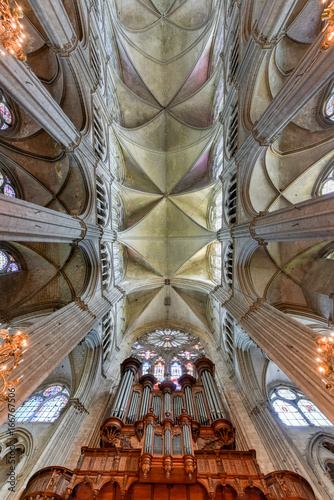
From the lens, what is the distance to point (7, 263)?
12617mm

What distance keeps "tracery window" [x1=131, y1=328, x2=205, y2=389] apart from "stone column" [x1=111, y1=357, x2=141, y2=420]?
1.99 m

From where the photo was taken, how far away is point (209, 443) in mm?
7590

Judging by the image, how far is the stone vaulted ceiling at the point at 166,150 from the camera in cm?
1655

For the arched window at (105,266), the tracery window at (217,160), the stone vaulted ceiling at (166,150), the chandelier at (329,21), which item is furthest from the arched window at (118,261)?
the chandelier at (329,21)

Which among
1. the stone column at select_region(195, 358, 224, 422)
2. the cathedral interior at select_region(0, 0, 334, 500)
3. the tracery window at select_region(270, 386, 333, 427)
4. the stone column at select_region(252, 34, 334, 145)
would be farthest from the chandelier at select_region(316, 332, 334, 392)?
the tracery window at select_region(270, 386, 333, 427)

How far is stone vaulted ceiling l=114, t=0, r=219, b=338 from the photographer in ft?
54.3

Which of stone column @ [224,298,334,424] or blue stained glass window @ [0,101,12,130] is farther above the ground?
blue stained glass window @ [0,101,12,130]

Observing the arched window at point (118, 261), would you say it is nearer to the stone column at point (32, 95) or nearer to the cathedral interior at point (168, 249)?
the cathedral interior at point (168, 249)

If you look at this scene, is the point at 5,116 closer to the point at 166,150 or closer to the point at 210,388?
the point at 166,150

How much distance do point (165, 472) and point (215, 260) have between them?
13.9 m

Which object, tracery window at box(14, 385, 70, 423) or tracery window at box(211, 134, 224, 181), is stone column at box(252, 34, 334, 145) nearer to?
tracery window at box(211, 134, 224, 181)

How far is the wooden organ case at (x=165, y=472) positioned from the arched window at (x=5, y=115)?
44.6ft

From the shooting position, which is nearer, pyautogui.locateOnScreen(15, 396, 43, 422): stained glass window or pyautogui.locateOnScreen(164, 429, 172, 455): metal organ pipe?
pyautogui.locateOnScreen(164, 429, 172, 455): metal organ pipe

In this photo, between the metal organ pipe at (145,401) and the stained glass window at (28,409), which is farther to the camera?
the stained glass window at (28,409)
